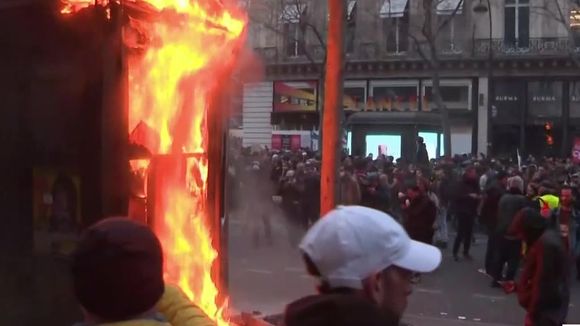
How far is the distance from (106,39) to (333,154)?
3.07 meters

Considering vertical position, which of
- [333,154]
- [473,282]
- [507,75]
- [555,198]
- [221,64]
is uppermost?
[507,75]

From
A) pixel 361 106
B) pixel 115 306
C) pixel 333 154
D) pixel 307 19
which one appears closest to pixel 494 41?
pixel 361 106

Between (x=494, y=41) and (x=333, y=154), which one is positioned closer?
(x=333, y=154)

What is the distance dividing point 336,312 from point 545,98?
1367 inches

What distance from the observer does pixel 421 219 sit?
11680mm

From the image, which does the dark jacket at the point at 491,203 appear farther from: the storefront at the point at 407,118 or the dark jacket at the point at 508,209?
the storefront at the point at 407,118

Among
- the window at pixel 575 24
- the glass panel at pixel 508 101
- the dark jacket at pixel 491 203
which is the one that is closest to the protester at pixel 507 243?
the dark jacket at pixel 491 203

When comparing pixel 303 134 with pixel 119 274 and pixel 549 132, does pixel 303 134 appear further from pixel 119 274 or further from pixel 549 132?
pixel 119 274

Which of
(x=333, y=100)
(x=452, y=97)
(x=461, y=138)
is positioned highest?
(x=452, y=97)

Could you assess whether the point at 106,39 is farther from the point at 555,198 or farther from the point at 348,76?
the point at 348,76

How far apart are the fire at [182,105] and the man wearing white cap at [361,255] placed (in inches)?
121

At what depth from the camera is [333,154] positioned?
7.22 m

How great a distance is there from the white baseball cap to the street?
6.71m

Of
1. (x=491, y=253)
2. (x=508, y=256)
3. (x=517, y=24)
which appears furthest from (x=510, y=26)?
(x=508, y=256)
